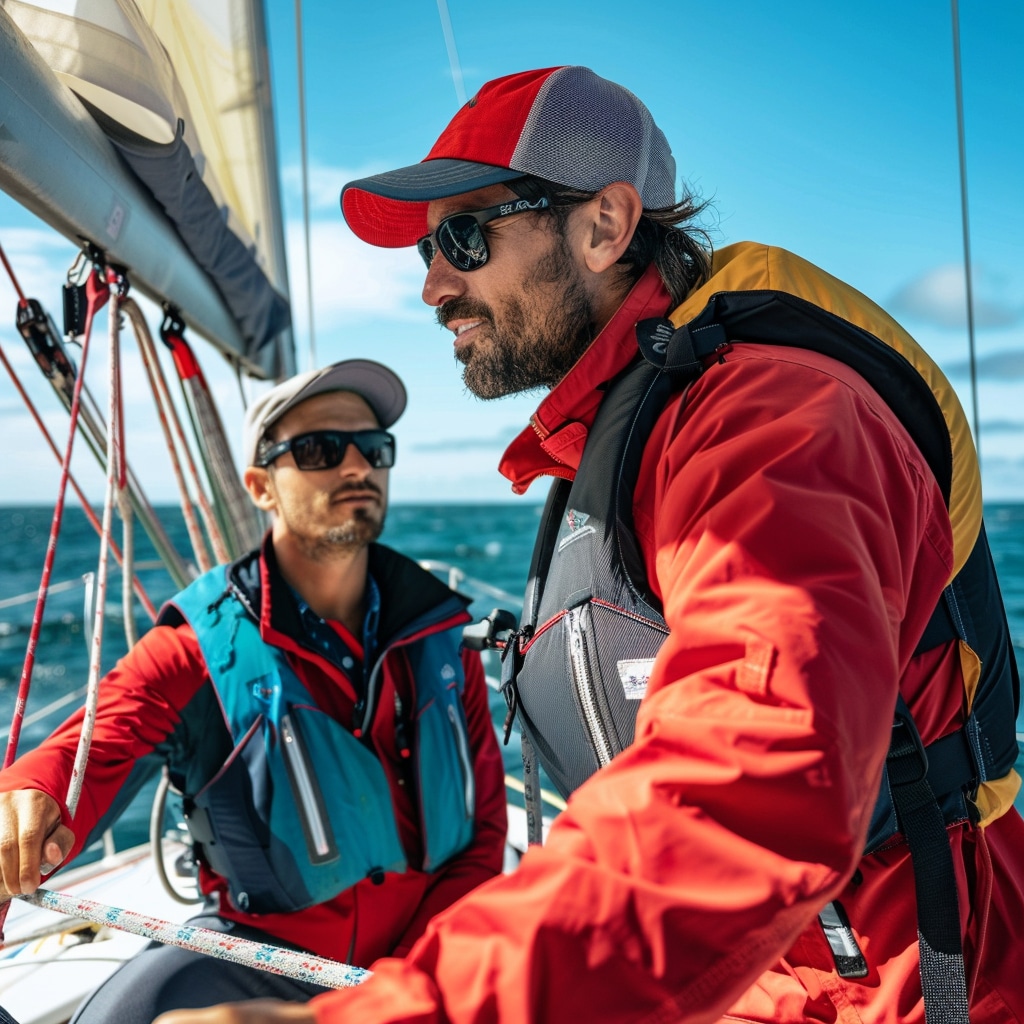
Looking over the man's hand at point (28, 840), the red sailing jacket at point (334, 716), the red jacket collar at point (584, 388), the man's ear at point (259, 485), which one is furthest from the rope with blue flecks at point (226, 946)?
the man's ear at point (259, 485)

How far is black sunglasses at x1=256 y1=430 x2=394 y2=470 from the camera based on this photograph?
2.13 meters

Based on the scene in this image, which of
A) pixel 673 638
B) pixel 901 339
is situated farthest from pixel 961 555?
pixel 673 638

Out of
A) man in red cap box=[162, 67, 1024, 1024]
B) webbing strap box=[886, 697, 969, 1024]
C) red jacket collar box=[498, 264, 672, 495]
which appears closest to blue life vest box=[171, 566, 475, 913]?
man in red cap box=[162, 67, 1024, 1024]

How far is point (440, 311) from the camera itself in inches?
45.9

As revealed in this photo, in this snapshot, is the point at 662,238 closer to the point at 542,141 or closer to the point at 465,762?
the point at 542,141

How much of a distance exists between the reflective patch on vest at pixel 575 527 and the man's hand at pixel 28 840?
3.12ft

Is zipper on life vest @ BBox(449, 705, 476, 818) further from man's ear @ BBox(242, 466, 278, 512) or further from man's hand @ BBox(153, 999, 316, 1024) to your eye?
man's hand @ BBox(153, 999, 316, 1024)

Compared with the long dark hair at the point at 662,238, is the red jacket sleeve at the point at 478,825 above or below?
below

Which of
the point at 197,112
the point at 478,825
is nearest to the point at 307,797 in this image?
the point at 478,825

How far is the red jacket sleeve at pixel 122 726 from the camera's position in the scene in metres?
1.45

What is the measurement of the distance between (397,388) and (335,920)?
1.33 metres

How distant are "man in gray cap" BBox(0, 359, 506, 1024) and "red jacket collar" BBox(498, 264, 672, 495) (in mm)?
882

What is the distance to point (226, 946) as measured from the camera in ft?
3.19

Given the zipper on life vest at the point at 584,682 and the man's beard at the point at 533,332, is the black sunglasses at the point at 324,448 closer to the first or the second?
the man's beard at the point at 533,332
